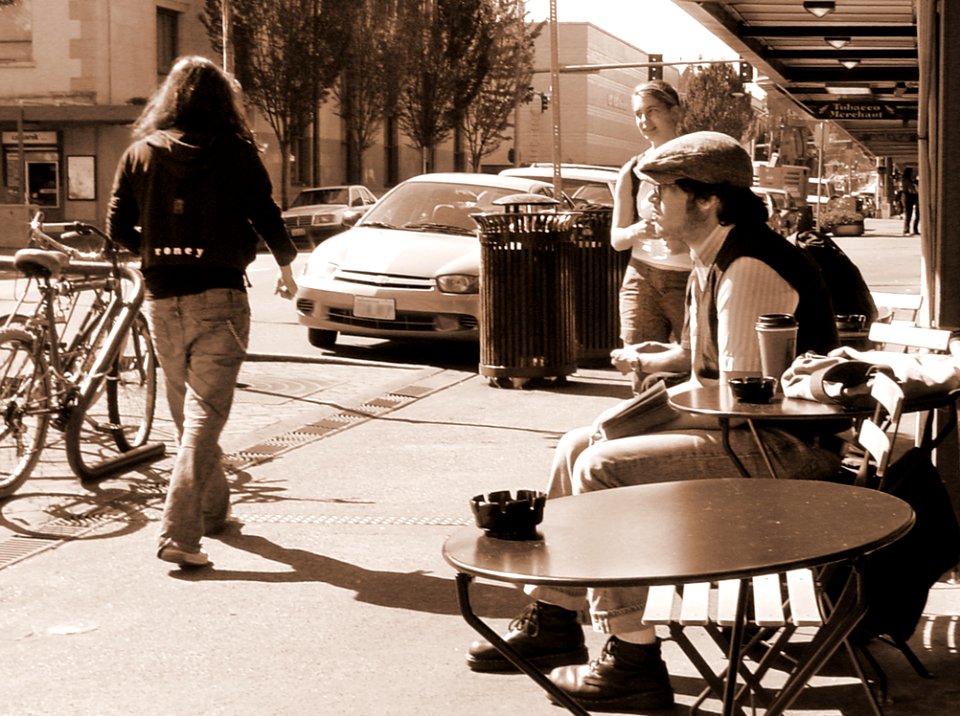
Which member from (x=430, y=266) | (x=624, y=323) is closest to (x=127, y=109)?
(x=430, y=266)

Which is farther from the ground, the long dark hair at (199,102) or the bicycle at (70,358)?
the long dark hair at (199,102)

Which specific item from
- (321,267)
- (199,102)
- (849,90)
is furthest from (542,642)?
(849,90)

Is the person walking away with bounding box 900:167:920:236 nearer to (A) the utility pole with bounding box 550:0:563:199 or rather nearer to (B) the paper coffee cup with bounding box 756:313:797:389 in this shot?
(A) the utility pole with bounding box 550:0:563:199

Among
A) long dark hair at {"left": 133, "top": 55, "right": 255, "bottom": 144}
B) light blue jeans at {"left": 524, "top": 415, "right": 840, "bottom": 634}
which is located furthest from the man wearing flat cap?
long dark hair at {"left": 133, "top": 55, "right": 255, "bottom": 144}

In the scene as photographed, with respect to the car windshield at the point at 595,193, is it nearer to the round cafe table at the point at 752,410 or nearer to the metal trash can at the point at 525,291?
the metal trash can at the point at 525,291

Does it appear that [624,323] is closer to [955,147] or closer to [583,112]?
[955,147]

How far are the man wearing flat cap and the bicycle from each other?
3.41 meters

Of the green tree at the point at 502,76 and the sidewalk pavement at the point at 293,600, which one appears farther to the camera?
the green tree at the point at 502,76

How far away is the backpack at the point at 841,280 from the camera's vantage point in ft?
23.0

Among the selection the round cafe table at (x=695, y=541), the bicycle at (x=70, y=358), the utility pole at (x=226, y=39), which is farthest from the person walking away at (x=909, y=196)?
the round cafe table at (x=695, y=541)

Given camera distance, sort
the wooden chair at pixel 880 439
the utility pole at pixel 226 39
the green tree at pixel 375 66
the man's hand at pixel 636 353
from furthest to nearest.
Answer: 1. the green tree at pixel 375 66
2. the utility pole at pixel 226 39
3. the man's hand at pixel 636 353
4. the wooden chair at pixel 880 439

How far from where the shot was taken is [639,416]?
430 centimetres

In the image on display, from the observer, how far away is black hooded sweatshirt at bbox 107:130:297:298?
600cm

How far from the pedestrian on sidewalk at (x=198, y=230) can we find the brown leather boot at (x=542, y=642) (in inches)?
64.5
